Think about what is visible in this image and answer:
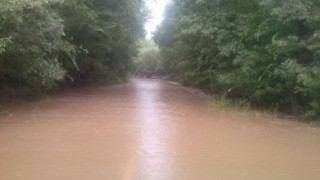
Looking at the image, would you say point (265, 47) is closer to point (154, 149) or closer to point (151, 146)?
point (151, 146)

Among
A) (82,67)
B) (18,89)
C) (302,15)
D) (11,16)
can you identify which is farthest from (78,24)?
(302,15)

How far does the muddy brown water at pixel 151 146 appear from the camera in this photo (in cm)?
848

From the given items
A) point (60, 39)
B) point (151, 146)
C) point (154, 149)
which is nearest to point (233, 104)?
point (60, 39)

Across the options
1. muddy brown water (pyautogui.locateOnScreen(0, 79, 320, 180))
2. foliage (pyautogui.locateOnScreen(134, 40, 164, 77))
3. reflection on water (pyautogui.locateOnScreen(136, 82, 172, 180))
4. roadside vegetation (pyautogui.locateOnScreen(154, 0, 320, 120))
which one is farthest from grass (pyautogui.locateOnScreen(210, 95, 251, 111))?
foliage (pyautogui.locateOnScreen(134, 40, 164, 77))

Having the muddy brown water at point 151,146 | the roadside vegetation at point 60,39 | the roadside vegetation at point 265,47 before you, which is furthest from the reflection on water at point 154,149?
the roadside vegetation at point 60,39

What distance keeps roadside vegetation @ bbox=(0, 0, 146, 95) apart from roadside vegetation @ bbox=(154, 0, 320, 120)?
6.66 metres

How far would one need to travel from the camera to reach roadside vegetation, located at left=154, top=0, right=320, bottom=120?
15820 millimetres

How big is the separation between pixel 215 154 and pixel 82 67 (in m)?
27.1

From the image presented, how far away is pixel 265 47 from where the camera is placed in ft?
60.1

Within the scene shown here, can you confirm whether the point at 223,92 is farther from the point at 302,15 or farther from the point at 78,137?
the point at 78,137

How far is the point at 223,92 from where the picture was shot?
25094 millimetres

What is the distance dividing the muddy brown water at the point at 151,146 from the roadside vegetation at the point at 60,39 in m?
2.35

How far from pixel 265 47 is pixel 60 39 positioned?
34.3ft

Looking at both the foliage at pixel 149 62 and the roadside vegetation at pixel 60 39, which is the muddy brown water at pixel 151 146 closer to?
the roadside vegetation at pixel 60 39
